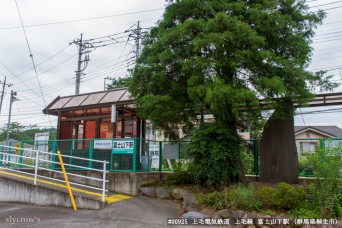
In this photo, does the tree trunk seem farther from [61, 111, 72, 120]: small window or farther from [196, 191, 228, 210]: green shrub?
[61, 111, 72, 120]: small window

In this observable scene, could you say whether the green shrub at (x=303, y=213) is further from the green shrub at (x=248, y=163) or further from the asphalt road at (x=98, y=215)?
the green shrub at (x=248, y=163)

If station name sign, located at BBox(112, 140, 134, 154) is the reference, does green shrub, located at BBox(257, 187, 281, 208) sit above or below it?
below

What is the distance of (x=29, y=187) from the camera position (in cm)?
991

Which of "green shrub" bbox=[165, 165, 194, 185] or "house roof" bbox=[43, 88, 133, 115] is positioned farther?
"house roof" bbox=[43, 88, 133, 115]

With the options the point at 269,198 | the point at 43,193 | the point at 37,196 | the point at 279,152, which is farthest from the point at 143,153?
the point at 269,198

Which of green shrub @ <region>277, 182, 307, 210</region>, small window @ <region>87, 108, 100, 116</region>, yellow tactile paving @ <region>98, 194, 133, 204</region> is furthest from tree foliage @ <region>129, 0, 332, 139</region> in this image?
small window @ <region>87, 108, 100, 116</region>

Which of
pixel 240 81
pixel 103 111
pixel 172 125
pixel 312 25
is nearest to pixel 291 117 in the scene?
pixel 240 81

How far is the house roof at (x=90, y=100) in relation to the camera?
14.2 metres

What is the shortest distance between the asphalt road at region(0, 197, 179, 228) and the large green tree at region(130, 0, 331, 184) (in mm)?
2731

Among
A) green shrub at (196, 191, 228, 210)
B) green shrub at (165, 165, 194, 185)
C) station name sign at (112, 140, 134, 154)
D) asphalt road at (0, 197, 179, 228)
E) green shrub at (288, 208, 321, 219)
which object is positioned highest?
station name sign at (112, 140, 134, 154)

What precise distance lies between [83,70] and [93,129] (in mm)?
16155

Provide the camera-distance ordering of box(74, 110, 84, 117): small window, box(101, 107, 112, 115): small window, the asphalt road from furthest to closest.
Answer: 1. box(74, 110, 84, 117): small window
2. box(101, 107, 112, 115): small window
3. the asphalt road

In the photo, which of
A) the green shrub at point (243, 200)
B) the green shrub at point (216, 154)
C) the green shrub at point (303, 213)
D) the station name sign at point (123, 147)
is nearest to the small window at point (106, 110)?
the station name sign at point (123, 147)

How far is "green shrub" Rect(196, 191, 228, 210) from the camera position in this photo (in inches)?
314
